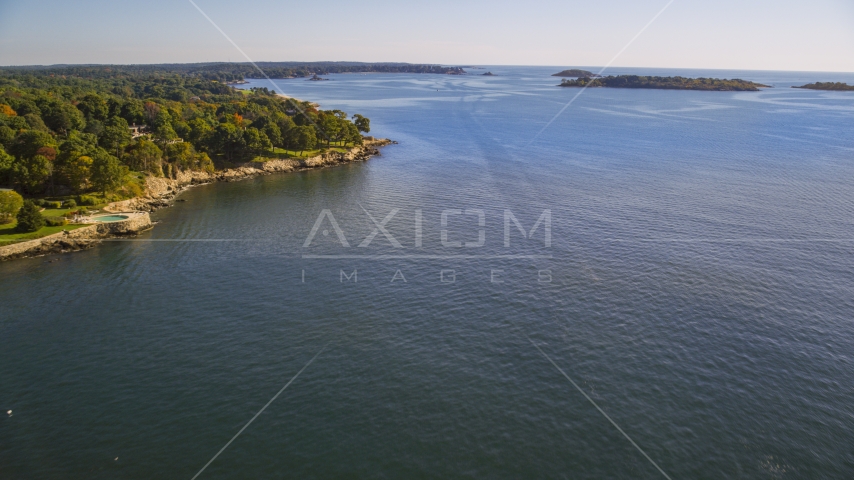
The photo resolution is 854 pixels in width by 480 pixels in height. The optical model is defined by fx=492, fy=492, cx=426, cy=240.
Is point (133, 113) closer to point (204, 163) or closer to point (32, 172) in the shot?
point (204, 163)

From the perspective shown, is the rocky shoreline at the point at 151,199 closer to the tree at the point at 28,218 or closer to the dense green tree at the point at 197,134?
the tree at the point at 28,218

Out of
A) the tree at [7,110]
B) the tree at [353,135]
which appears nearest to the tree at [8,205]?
the tree at [7,110]

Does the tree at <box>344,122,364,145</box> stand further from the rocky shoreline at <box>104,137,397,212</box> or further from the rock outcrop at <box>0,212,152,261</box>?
the rock outcrop at <box>0,212,152,261</box>

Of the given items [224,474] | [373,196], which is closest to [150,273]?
[224,474]

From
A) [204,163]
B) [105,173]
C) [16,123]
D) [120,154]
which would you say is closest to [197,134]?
[204,163]

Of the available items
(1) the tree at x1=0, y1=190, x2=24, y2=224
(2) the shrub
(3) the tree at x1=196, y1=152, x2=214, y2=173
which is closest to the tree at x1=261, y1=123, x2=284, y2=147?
(3) the tree at x1=196, y1=152, x2=214, y2=173
